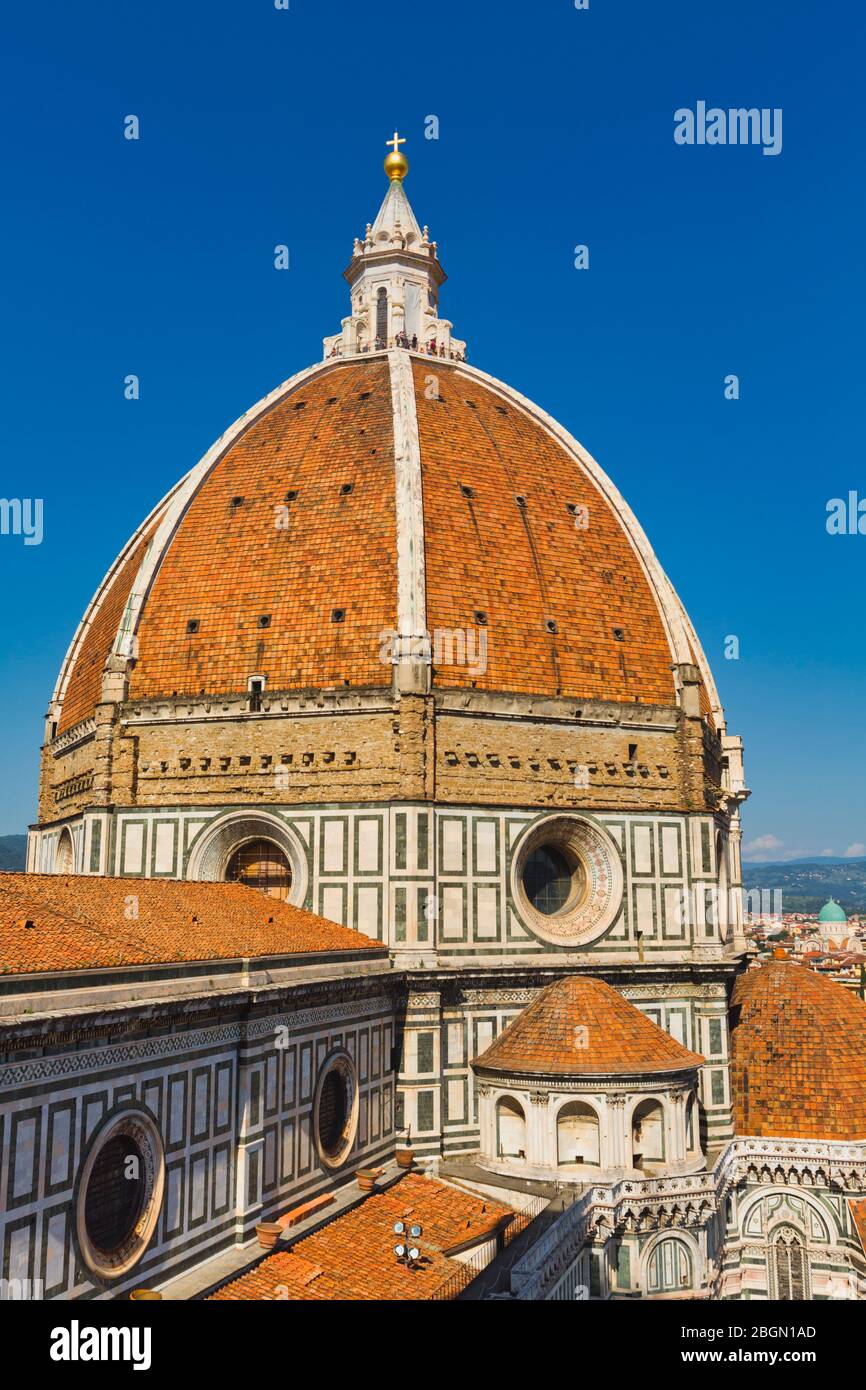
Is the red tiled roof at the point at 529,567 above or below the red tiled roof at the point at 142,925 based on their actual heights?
above

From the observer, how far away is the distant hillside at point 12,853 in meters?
129

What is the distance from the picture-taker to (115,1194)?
14.6m

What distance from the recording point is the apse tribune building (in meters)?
18.2

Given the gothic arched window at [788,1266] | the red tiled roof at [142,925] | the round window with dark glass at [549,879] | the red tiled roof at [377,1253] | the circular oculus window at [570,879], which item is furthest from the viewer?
the round window with dark glass at [549,879]

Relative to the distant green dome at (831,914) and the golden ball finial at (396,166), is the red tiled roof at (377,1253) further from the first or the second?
the distant green dome at (831,914)

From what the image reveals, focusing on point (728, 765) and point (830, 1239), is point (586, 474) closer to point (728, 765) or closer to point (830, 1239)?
point (728, 765)

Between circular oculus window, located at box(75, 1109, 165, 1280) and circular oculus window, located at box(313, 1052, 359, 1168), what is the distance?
15.9ft

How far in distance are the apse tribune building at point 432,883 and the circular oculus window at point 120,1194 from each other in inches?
10.0

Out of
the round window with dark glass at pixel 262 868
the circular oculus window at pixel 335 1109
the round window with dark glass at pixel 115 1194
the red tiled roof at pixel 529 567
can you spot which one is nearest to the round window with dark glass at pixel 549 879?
the red tiled roof at pixel 529 567

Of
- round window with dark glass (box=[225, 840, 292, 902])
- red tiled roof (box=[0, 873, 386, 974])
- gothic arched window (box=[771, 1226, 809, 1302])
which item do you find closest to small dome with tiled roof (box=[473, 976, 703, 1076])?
red tiled roof (box=[0, 873, 386, 974])

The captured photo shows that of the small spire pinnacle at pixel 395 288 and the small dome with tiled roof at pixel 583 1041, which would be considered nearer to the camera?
the small dome with tiled roof at pixel 583 1041

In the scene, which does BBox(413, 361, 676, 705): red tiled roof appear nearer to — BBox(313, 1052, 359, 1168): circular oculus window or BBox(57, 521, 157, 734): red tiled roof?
BBox(57, 521, 157, 734): red tiled roof

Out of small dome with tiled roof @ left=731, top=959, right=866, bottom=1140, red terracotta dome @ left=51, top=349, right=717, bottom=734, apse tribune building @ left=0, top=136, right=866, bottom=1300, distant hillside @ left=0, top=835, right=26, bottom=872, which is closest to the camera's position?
apse tribune building @ left=0, top=136, right=866, bottom=1300
